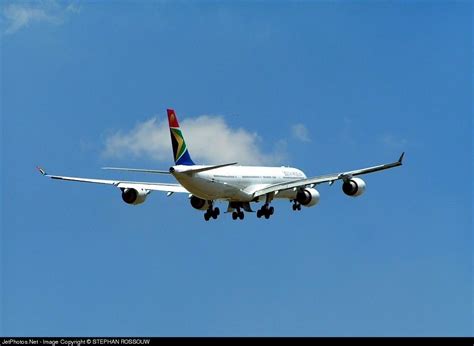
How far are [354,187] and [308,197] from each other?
5424 millimetres

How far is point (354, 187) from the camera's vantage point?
7631 centimetres

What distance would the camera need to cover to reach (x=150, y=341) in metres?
42.4

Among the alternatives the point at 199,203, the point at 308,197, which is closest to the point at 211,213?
the point at 199,203

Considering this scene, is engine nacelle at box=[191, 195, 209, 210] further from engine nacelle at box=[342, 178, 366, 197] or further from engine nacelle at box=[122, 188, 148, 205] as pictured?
engine nacelle at box=[342, 178, 366, 197]

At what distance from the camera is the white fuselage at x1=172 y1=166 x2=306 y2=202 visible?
74.1 m

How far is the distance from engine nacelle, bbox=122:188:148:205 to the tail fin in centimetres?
542

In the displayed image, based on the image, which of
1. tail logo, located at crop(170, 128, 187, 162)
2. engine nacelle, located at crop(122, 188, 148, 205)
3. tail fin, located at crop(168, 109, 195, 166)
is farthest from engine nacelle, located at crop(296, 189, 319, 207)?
engine nacelle, located at crop(122, 188, 148, 205)

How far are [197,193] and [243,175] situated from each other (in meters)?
6.80

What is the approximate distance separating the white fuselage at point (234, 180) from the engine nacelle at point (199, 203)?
2.06 meters

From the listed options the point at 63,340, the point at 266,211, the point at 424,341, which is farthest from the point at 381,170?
the point at 63,340

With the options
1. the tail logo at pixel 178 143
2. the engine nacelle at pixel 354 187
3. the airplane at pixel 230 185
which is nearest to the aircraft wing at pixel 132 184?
the airplane at pixel 230 185

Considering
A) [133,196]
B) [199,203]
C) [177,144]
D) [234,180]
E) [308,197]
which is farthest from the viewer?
[199,203]

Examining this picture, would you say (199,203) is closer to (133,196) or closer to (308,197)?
(133,196)

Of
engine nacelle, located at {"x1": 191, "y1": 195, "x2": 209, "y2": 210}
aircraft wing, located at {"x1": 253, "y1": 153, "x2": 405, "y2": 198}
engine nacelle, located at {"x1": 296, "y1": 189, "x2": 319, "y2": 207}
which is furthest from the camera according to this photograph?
engine nacelle, located at {"x1": 296, "y1": 189, "x2": 319, "y2": 207}
